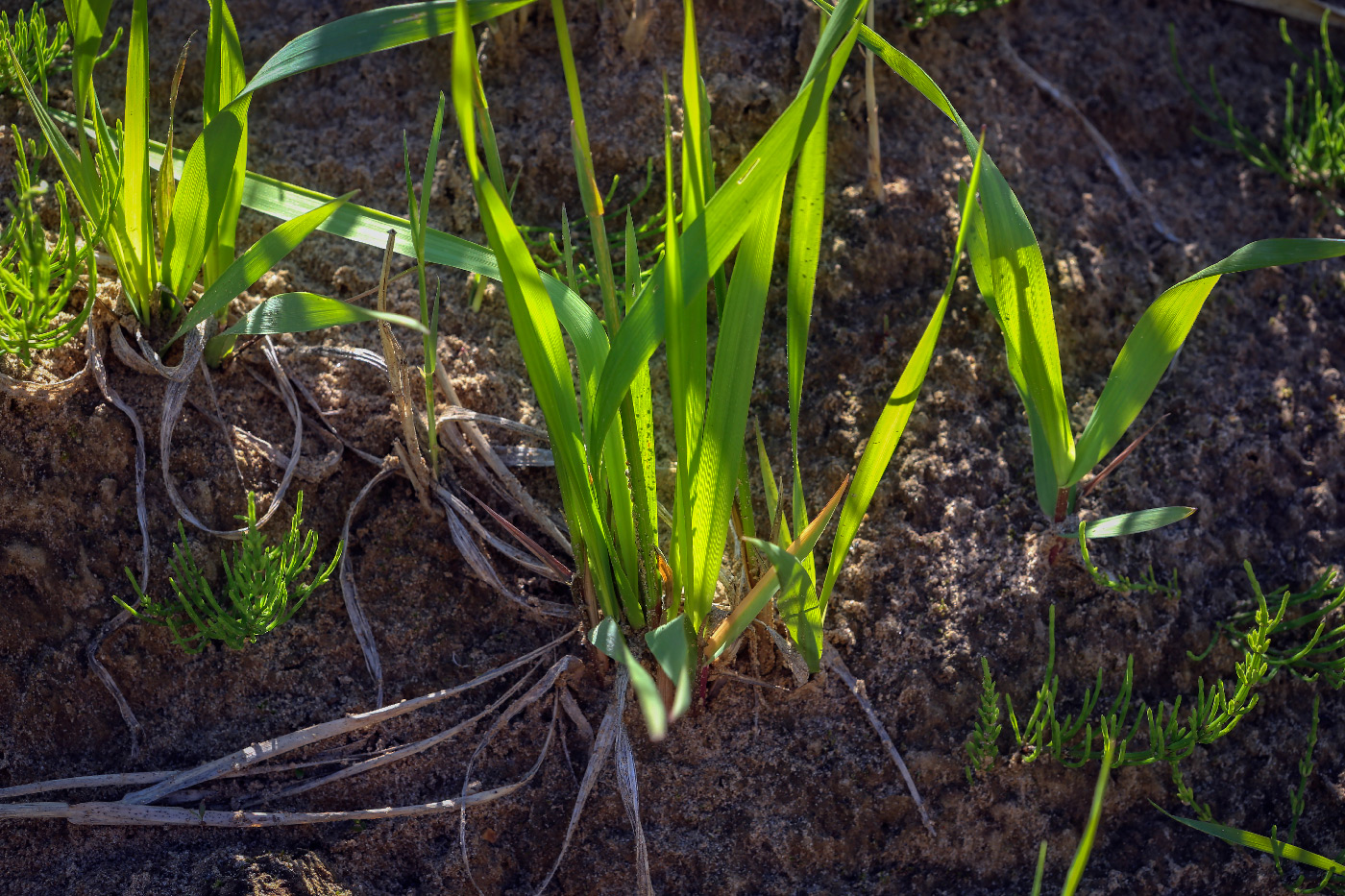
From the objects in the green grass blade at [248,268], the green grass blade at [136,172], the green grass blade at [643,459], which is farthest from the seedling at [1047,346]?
the green grass blade at [136,172]

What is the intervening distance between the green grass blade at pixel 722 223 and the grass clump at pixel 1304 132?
3.21 feet

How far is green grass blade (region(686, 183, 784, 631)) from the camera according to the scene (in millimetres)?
845

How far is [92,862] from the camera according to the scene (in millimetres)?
949

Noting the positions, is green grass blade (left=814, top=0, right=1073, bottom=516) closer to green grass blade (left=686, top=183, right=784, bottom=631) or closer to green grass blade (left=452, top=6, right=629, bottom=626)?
green grass blade (left=686, top=183, right=784, bottom=631)

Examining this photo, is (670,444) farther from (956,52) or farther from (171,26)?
(171,26)

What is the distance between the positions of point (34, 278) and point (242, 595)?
1.21ft

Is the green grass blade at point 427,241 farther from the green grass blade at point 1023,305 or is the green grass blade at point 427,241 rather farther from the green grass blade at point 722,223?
the green grass blade at point 1023,305

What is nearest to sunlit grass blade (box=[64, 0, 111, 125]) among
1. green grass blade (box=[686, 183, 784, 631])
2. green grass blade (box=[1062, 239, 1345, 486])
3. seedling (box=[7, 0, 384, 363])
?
seedling (box=[7, 0, 384, 363])

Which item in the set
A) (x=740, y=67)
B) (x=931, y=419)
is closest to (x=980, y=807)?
(x=931, y=419)

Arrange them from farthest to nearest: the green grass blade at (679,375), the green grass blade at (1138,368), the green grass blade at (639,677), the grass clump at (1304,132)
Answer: the grass clump at (1304,132) → the green grass blade at (1138,368) → the green grass blade at (679,375) → the green grass blade at (639,677)

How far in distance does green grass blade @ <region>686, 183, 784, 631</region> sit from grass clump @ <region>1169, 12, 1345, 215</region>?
3.20 ft

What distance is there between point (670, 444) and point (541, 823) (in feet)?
1.54

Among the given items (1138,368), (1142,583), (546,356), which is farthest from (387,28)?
(1142,583)

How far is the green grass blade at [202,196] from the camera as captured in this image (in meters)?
0.95
